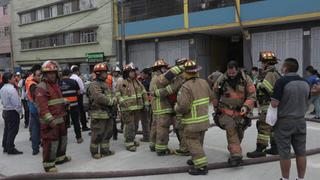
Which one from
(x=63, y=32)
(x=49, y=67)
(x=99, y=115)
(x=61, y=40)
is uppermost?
(x=63, y=32)

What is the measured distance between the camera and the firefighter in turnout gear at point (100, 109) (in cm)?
776

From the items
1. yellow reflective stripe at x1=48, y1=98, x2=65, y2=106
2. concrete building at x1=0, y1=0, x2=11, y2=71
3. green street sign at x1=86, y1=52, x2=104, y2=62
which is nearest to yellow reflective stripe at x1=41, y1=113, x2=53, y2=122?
yellow reflective stripe at x1=48, y1=98, x2=65, y2=106

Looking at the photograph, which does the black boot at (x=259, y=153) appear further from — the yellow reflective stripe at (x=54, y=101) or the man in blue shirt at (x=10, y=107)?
the man in blue shirt at (x=10, y=107)

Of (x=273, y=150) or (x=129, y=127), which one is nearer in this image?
(x=273, y=150)

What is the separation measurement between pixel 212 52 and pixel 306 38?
7238 mm

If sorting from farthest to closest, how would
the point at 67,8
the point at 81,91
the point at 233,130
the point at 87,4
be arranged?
1. the point at 67,8
2. the point at 87,4
3. the point at 81,91
4. the point at 233,130

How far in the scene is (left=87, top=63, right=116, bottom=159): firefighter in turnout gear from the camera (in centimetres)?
776

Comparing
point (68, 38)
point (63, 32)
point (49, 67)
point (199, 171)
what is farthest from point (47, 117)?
point (63, 32)

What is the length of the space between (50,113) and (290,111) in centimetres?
395

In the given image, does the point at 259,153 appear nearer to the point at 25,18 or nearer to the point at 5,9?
the point at 25,18

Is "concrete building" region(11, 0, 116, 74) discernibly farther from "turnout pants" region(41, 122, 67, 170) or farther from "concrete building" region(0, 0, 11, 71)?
"turnout pants" region(41, 122, 67, 170)

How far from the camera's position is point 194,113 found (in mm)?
6457

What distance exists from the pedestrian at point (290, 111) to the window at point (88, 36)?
2479 centimetres

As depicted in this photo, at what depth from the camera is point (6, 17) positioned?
139ft
